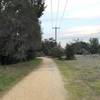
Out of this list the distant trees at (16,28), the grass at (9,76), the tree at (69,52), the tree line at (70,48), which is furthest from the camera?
the tree line at (70,48)

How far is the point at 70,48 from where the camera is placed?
91.4m

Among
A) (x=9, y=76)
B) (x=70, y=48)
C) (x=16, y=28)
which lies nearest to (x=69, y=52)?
(x=70, y=48)

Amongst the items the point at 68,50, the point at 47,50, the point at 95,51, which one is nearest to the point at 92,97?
the point at 68,50

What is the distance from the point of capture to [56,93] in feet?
54.7

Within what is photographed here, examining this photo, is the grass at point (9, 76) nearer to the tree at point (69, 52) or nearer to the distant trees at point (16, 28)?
the distant trees at point (16, 28)

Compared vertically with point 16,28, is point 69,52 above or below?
below

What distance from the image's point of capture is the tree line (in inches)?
3592

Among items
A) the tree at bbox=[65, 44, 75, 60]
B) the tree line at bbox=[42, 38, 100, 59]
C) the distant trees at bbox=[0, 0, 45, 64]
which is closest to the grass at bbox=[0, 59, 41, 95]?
the distant trees at bbox=[0, 0, 45, 64]

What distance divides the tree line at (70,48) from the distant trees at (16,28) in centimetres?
3468

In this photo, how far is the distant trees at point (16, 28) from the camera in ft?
153

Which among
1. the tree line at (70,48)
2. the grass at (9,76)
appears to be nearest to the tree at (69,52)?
the tree line at (70,48)

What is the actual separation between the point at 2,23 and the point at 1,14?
1.29 metres

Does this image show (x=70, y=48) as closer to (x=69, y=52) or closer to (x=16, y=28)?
(x=69, y=52)

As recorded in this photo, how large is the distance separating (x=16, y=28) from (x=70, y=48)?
4359cm
